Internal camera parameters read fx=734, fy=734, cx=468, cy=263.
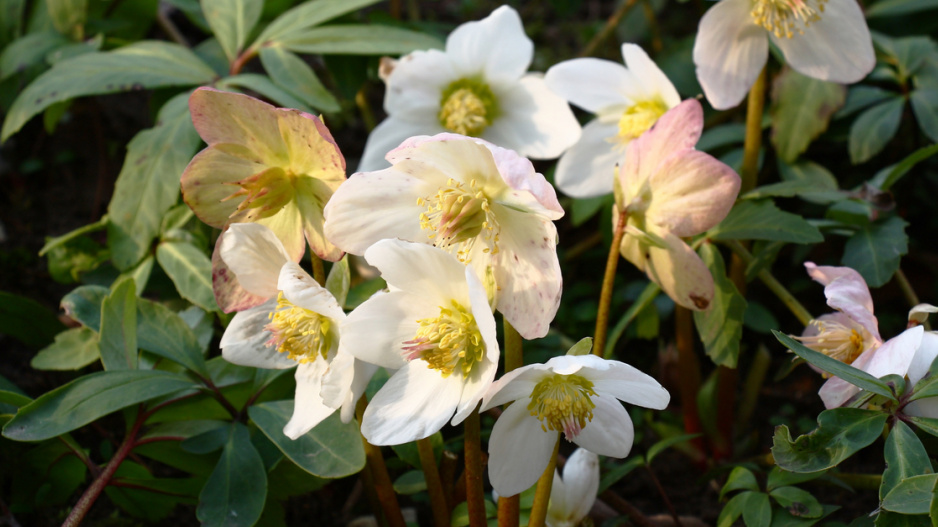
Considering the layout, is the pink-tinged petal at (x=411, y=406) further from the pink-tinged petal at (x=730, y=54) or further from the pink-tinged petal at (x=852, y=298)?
the pink-tinged petal at (x=730, y=54)

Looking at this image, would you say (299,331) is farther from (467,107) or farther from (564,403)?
(467,107)

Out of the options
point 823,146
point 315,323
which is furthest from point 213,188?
point 823,146

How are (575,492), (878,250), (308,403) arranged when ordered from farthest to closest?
1. (878,250)
2. (575,492)
3. (308,403)

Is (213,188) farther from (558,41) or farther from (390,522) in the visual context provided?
(558,41)

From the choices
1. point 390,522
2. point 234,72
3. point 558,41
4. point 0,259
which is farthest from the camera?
point 558,41

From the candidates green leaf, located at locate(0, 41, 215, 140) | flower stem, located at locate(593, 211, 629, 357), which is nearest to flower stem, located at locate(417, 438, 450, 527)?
flower stem, located at locate(593, 211, 629, 357)

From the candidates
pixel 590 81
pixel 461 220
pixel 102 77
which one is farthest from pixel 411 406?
pixel 102 77
